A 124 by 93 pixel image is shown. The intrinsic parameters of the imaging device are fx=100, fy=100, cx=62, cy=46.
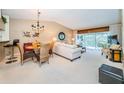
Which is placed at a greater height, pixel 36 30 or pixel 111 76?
pixel 36 30

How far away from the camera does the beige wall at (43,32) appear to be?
4.48 metres

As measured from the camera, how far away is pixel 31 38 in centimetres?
514

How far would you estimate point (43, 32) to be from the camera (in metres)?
5.22

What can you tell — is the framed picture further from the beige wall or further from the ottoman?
the ottoman

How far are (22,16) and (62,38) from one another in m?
2.55

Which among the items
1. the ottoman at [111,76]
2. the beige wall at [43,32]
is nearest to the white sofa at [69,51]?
the beige wall at [43,32]

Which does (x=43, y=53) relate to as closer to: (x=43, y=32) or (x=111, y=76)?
(x=43, y=32)

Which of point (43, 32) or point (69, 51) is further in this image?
point (43, 32)

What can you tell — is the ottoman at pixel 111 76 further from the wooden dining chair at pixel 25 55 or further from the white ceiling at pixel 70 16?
the wooden dining chair at pixel 25 55

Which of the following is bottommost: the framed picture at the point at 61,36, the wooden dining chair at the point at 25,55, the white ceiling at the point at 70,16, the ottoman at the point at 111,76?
the ottoman at the point at 111,76

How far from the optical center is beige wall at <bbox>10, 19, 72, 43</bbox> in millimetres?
4477

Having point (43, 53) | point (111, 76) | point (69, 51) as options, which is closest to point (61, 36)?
point (69, 51)

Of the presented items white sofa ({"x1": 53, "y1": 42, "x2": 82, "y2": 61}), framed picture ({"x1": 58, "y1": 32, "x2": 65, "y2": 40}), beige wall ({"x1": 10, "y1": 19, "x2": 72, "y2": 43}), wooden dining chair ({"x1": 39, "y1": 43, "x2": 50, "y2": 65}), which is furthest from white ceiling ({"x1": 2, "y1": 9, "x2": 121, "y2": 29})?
wooden dining chair ({"x1": 39, "y1": 43, "x2": 50, "y2": 65})
